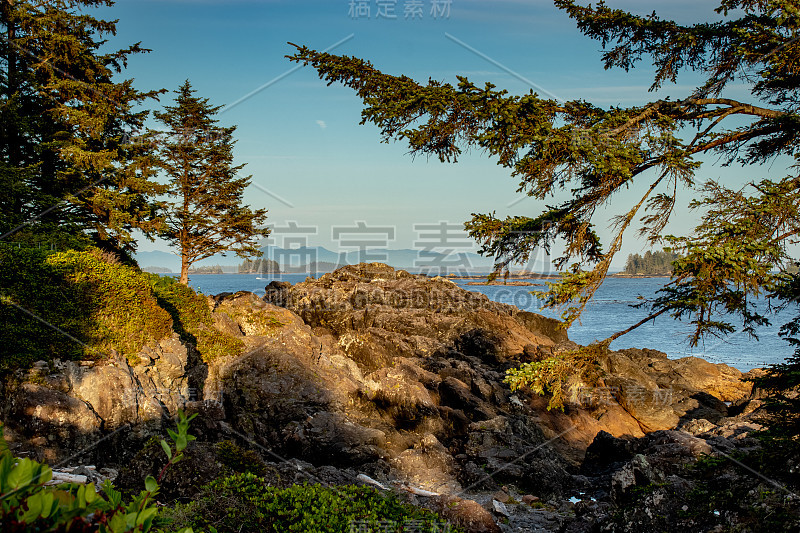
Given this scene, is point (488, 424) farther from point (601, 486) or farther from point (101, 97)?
point (101, 97)

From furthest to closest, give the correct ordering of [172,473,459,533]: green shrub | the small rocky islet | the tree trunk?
the tree trunk < the small rocky islet < [172,473,459,533]: green shrub

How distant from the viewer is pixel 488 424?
13359 millimetres

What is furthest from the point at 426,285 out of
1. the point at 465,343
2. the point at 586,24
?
the point at 586,24

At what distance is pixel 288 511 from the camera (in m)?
5.33

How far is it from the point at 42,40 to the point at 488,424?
74.0ft

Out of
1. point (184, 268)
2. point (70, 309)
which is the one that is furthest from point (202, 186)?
point (70, 309)

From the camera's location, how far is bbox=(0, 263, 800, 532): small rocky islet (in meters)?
6.77

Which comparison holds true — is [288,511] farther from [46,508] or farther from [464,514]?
[46,508]

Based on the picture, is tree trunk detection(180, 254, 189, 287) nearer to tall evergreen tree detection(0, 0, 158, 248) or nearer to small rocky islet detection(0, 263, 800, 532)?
tall evergreen tree detection(0, 0, 158, 248)

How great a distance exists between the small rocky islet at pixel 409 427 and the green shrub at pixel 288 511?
86 cm

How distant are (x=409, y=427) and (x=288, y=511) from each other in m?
8.81

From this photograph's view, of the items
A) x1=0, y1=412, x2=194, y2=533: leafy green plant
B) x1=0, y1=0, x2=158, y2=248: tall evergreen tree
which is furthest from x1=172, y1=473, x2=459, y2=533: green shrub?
x1=0, y1=0, x2=158, y2=248: tall evergreen tree

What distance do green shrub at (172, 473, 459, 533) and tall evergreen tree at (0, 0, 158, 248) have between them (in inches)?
602

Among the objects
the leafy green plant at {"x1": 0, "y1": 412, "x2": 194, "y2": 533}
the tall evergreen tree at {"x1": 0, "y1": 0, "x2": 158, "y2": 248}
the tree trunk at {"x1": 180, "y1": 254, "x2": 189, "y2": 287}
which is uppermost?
the tall evergreen tree at {"x1": 0, "y1": 0, "x2": 158, "y2": 248}
